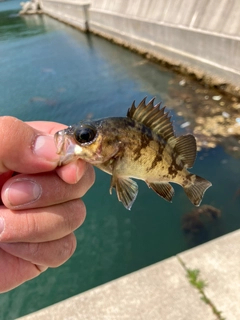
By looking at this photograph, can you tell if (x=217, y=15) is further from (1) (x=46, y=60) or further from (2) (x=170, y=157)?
(1) (x=46, y=60)

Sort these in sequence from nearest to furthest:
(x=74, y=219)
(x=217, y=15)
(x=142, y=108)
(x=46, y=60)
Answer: (x=142, y=108) < (x=74, y=219) < (x=217, y=15) < (x=46, y=60)

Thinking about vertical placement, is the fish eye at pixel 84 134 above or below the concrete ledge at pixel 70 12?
above

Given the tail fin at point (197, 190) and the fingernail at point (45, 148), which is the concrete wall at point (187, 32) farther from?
the fingernail at point (45, 148)

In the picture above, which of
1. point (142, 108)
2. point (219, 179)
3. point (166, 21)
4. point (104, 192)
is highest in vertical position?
point (142, 108)

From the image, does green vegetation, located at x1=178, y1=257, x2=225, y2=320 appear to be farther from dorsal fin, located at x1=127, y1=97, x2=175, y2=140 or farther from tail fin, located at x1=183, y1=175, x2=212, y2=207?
dorsal fin, located at x1=127, y1=97, x2=175, y2=140

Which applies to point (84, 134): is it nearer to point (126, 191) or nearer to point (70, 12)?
point (126, 191)

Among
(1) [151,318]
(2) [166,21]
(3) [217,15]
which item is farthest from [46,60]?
(1) [151,318]

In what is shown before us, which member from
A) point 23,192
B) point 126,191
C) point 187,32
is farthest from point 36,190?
point 187,32

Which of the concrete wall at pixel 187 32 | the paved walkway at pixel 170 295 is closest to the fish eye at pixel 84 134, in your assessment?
the paved walkway at pixel 170 295
